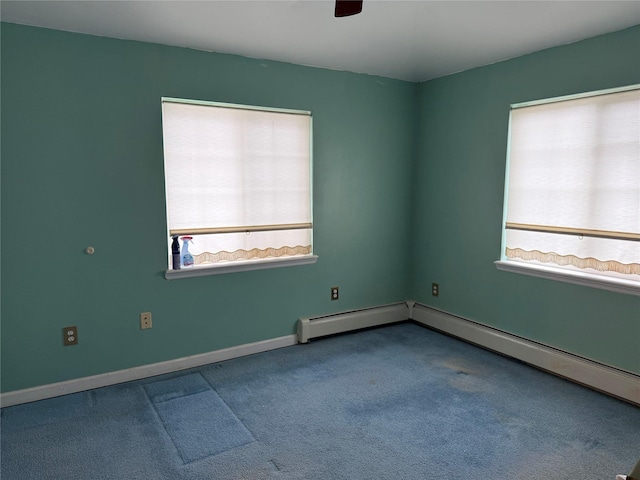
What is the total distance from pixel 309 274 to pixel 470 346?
1.50 meters

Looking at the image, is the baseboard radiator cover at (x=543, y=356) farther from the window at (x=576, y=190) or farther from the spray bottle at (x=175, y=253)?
the spray bottle at (x=175, y=253)

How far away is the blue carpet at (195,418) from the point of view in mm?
2244

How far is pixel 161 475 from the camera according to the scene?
202cm

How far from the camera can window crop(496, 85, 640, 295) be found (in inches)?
107

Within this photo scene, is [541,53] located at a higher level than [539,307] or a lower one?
higher

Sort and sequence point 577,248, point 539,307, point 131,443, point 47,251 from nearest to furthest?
point 131,443 → point 47,251 → point 577,248 → point 539,307

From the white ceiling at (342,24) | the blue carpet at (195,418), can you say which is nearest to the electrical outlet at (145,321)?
the blue carpet at (195,418)

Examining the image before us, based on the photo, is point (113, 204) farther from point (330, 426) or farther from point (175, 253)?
point (330, 426)

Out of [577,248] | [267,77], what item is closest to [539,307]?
[577,248]

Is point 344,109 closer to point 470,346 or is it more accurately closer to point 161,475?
point 470,346

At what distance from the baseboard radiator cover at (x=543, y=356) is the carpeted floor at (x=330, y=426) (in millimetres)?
77

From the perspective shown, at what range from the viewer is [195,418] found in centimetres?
250

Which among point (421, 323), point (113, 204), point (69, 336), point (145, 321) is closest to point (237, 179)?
point (113, 204)

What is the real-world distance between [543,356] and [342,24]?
2.71m
